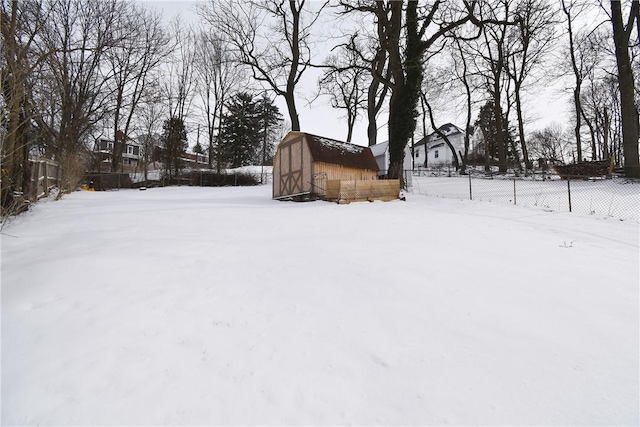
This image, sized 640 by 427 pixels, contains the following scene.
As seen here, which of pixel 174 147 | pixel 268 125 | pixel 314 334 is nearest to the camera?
pixel 314 334

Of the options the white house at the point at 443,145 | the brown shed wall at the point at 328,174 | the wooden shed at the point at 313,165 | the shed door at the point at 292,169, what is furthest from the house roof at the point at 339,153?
the white house at the point at 443,145

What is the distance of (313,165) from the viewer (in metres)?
13.0

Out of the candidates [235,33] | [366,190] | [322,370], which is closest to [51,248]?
[322,370]

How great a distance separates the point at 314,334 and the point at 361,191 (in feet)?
31.0

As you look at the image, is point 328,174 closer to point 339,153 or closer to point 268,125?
point 339,153

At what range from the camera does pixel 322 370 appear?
7.02ft

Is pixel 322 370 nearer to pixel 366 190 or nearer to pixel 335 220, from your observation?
pixel 335 220

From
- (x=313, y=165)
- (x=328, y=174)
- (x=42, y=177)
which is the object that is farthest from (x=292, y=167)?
(x=42, y=177)

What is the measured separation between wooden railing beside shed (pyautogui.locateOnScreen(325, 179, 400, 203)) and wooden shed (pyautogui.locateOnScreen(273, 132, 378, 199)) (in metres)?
0.77

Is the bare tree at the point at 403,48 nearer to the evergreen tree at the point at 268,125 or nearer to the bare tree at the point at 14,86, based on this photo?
the bare tree at the point at 14,86

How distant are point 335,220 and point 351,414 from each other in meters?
6.05

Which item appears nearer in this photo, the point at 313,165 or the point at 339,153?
the point at 313,165

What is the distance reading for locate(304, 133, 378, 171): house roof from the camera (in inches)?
525

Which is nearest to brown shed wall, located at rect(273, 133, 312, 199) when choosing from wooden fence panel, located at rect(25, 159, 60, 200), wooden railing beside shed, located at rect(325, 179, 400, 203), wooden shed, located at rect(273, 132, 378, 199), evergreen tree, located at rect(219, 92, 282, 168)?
wooden shed, located at rect(273, 132, 378, 199)
